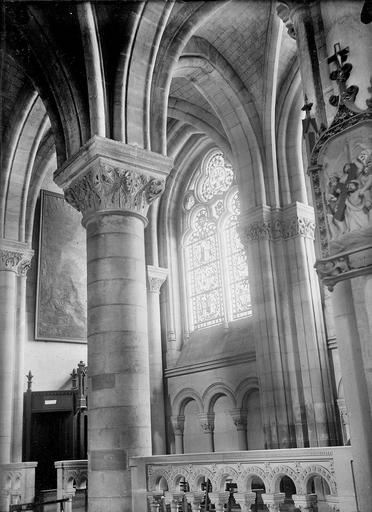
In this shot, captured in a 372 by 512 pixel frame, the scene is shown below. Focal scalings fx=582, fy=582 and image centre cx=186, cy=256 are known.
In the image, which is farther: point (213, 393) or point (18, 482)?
point (213, 393)

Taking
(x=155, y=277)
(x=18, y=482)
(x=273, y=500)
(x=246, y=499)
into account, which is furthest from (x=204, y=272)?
(x=273, y=500)

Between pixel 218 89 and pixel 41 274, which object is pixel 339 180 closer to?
pixel 218 89

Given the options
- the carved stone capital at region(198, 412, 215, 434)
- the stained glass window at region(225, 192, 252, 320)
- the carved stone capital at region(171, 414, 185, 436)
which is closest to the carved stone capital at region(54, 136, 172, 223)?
the stained glass window at region(225, 192, 252, 320)

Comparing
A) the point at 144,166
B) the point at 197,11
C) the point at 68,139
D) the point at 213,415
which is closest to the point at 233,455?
the point at 144,166

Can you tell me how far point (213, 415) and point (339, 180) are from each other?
11.7 m

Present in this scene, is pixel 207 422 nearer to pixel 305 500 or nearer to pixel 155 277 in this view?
pixel 155 277

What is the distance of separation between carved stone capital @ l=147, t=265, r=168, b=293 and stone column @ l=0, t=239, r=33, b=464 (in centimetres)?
395

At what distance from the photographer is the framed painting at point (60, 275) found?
1648cm

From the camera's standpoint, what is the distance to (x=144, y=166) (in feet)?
27.9

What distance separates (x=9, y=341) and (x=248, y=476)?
8.93m

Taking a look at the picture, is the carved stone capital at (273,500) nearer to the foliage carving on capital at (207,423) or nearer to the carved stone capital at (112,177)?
the carved stone capital at (112,177)

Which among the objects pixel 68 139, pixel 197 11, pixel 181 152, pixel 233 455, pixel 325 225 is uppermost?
pixel 181 152

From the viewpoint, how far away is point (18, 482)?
39.4 ft

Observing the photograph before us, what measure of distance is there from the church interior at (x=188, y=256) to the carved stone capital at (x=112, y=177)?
0.03 metres
